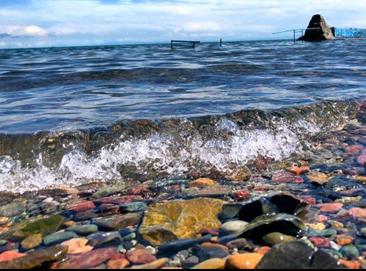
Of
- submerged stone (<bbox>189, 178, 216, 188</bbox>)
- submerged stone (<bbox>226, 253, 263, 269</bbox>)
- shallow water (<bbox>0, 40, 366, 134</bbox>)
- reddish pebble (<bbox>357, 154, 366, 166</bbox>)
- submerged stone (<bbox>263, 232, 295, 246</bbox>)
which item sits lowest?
submerged stone (<bbox>189, 178, 216, 188</bbox>)

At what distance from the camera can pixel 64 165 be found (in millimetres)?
5371

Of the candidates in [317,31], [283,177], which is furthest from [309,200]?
[317,31]

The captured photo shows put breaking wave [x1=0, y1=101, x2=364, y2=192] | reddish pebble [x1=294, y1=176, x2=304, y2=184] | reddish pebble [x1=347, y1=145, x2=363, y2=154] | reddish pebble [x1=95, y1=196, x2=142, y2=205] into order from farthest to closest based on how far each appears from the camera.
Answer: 1. reddish pebble [x1=347, y1=145, x2=363, y2=154]
2. breaking wave [x1=0, y1=101, x2=364, y2=192]
3. reddish pebble [x1=294, y1=176, x2=304, y2=184]
4. reddish pebble [x1=95, y1=196, x2=142, y2=205]

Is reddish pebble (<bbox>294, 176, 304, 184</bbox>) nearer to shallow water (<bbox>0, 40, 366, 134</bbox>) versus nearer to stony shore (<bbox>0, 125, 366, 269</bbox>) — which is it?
stony shore (<bbox>0, 125, 366, 269</bbox>)

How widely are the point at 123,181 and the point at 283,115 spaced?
9.76 ft

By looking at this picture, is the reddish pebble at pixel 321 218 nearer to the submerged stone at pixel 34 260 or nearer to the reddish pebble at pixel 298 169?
the reddish pebble at pixel 298 169

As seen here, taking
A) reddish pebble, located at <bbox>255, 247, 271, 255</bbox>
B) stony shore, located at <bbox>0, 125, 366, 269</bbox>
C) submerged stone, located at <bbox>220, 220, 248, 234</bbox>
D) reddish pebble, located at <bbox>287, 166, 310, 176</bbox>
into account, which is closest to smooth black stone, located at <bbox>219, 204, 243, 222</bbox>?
stony shore, located at <bbox>0, 125, 366, 269</bbox>

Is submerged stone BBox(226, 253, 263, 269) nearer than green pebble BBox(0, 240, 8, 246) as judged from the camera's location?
Yes

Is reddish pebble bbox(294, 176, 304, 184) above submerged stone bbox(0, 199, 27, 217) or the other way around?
above

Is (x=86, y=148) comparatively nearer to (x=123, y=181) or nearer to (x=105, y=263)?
(x=123, y=181)

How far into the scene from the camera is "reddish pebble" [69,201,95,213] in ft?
13.7

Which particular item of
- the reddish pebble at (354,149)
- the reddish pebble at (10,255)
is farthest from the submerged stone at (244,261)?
the reddish pebble at (354,149)

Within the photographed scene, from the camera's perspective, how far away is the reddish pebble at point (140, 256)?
3038 millimetres

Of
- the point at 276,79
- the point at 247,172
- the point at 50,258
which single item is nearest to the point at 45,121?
the point at 247,172
